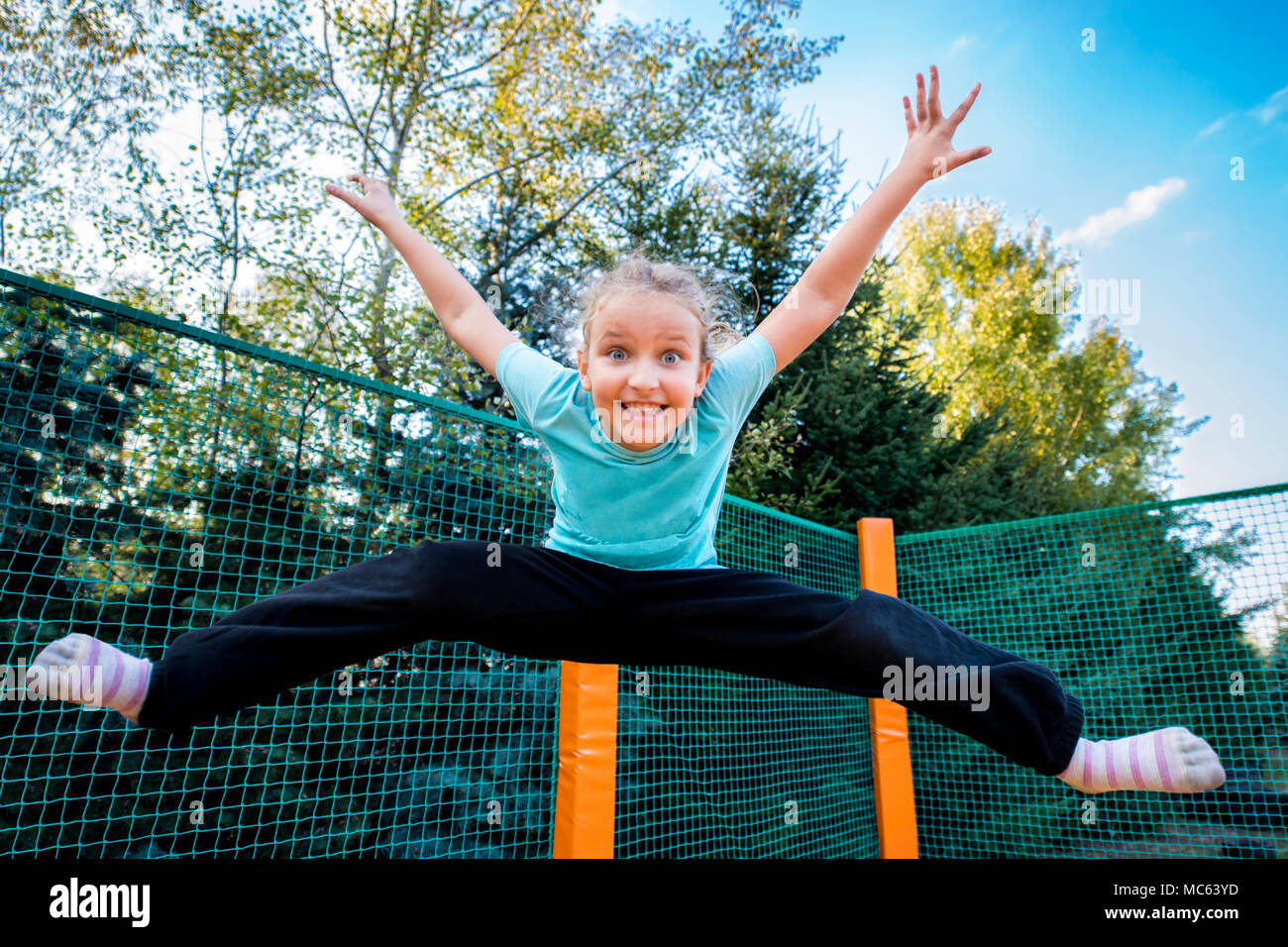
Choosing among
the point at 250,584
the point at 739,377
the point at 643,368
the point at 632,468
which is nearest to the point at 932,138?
the point at 739,377

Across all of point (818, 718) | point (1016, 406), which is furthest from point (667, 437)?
point (1016, 406)

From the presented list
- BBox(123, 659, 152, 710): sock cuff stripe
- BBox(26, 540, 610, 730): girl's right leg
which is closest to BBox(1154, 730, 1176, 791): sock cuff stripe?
BBox(26, 540, 610, 730): girl's right leg

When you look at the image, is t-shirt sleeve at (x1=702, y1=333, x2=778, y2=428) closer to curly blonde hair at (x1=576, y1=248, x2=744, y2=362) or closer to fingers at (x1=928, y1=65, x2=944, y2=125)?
curly blonde hair at (x1=576, y1=248, x2=744, y2=362)

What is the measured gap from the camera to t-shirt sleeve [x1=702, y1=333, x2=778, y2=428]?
62.2 inches

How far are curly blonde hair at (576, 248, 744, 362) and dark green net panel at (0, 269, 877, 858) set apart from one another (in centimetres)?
95

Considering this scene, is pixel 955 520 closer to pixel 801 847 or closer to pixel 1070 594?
pixel 1070 594

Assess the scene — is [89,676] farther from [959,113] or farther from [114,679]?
A: [959,113]

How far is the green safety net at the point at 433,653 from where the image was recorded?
6.81ft

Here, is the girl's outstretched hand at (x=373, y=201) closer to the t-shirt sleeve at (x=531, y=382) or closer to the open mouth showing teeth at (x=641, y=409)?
the t-shirt sleeve at (x=531, y=382)

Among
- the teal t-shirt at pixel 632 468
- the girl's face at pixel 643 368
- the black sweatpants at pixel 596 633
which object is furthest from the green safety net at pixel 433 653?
the girl's face at pixel 643 368

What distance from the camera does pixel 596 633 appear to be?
142 centimetres

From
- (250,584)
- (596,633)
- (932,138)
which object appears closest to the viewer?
(596,633)

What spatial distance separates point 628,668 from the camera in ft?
10.0

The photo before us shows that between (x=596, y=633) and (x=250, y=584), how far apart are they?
1.53 meters
